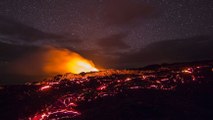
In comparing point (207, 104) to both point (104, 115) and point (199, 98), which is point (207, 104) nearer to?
point (199, 98)

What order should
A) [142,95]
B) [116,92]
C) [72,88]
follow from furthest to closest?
1. [72,88]
2. [116,92]
3. [142,95]

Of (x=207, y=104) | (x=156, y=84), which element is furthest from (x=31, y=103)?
(x=207, y=104)

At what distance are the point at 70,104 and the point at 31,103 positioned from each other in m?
3.38

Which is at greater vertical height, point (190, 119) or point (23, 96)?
point (23, 96)

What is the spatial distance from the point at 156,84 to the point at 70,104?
8265mm

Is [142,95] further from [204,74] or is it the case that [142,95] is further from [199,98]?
[204,74]

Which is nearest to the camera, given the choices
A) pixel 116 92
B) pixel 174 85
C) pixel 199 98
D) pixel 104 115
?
pixel 104 115

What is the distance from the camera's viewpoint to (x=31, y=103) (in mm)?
18328

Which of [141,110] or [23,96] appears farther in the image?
[23,96]

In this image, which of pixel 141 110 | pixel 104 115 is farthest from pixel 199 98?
pixel 104 115

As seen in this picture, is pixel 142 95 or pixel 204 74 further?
pixel 204 74

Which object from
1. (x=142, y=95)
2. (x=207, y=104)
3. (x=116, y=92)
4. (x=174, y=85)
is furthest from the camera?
(x=174, y=85)

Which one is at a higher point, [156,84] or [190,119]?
[156,84]

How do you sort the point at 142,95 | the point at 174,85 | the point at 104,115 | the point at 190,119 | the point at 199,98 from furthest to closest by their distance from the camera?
the point at 174,85 → the point at 142,95 → the point at 199,98 → the point at 104,115 → the point at 190,119
